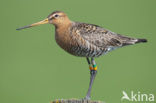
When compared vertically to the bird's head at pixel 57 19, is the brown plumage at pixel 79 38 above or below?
below

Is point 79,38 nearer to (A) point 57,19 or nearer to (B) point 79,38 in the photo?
(B) point 79,38

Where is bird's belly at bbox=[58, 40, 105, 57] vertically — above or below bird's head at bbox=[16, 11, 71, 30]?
below

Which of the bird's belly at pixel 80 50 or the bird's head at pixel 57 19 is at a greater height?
the bird's head at pixel 57 19

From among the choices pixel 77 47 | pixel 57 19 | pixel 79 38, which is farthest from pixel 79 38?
pixel 57 19

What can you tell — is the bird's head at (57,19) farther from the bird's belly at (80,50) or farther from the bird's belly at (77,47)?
the bird's belly at (80,50)

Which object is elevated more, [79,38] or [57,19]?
[57,19]

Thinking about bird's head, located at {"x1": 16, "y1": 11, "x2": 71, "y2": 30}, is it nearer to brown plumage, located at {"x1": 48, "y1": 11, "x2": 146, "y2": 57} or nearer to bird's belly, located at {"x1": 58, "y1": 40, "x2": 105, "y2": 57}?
brown plumage, located at {"x1": 48, "y1": 11, "x2": 146, "y2": 57}

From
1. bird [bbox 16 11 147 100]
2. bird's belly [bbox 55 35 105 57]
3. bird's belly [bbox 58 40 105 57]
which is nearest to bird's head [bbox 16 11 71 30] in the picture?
bird [bbox 16 11 147 100]

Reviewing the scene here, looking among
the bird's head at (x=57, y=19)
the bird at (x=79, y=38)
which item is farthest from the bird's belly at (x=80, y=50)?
the bird's head at (x=57, y=19)

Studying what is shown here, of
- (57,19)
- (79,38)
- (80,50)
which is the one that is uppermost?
(57,19)

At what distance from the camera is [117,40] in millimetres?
9984

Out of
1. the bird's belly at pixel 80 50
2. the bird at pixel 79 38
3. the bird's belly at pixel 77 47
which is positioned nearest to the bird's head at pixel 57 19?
the bird at pixel 79 38

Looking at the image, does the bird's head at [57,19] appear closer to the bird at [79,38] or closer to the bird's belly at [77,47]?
the bird at [79,38]

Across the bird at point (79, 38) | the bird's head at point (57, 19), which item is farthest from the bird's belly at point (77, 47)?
the bird's head at point (57, 19)
